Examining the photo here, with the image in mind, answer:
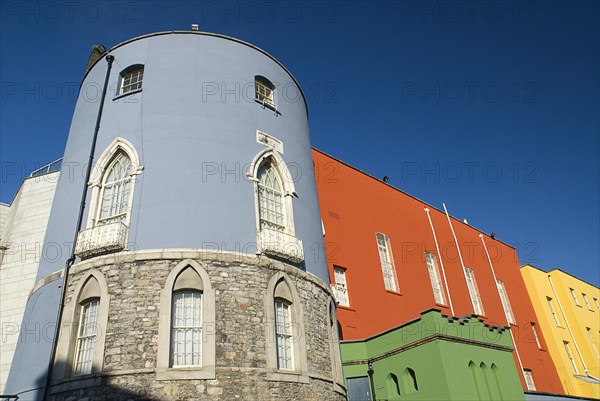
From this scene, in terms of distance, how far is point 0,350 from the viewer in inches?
600

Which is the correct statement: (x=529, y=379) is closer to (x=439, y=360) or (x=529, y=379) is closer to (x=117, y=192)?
(x=439, y=360)

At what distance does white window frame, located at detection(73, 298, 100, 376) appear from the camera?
11.8 metres

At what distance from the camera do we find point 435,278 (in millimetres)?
27391

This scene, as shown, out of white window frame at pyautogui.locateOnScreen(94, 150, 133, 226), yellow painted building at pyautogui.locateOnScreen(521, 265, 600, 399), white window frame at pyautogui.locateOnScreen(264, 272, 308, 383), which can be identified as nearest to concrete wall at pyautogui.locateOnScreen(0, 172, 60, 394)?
white window frame at pyautogui.locateOnScreen(94, 150, 133, 226)

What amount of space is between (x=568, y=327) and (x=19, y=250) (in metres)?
36.0

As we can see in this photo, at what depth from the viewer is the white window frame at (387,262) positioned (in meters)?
23.5

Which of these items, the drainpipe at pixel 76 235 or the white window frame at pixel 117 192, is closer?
the drainpipe at pixel 76 235

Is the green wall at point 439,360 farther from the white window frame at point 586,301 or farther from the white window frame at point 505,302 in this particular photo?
the white window frame at point 586,301

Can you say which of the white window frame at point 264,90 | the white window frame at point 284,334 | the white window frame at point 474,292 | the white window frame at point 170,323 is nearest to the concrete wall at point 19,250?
the white window frame at point 170,323

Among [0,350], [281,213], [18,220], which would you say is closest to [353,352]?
[281,213]

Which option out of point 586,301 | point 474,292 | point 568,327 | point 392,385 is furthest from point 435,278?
point 586,301

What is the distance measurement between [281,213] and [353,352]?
18.0ft

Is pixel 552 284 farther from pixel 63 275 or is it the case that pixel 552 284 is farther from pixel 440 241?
pixel 63 275

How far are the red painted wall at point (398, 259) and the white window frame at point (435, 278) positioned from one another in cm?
33
